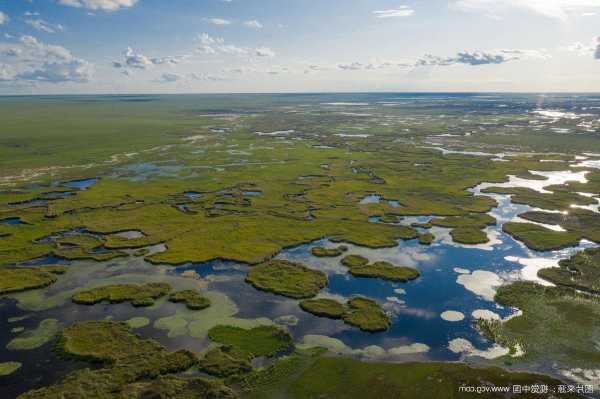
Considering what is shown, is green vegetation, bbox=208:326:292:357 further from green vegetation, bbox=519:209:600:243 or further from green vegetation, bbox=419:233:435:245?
green vegetation, bbox=519:209:600:243

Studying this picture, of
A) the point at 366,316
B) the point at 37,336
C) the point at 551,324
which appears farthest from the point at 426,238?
the point at 37,336

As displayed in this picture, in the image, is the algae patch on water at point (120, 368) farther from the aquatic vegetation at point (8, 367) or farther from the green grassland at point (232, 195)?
the green grassland at point (232, 195)

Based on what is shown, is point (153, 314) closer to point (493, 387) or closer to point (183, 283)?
point (183, 283)

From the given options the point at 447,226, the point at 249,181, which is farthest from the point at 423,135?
the point at 447,226

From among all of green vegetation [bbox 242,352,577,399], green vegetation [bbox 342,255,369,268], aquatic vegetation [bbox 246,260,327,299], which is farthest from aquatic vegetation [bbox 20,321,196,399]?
green vegetation [bbox 342,255,369,268]

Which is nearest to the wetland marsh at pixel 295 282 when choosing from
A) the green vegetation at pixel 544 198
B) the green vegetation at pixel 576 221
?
the green vegetation at pixel 576 221

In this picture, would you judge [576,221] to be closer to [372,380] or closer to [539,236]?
[539,236]
